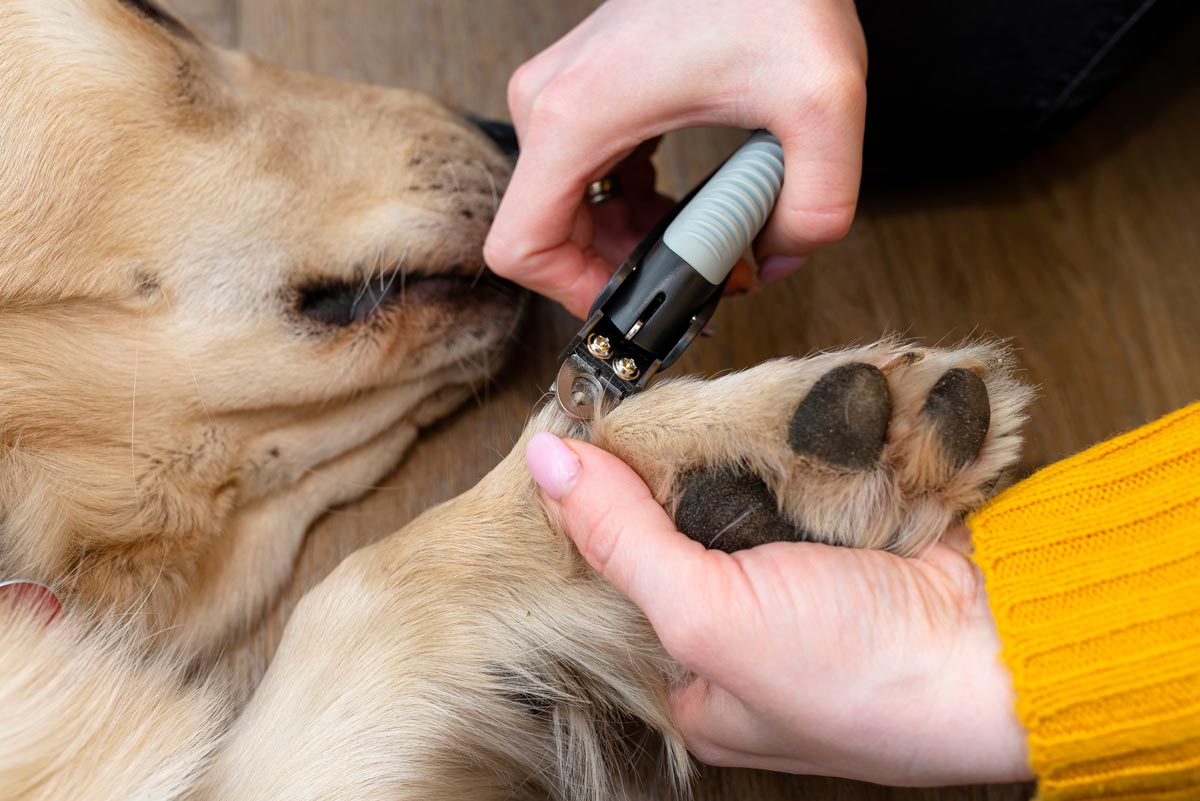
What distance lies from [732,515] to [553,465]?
156 mm

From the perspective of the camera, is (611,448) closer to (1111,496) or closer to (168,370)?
(1111,496)

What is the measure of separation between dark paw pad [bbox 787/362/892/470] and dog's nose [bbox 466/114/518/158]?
65cm

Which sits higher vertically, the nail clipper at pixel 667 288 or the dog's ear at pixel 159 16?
the nail clipper at pixel 667 288

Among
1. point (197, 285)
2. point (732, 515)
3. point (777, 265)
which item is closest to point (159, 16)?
point (197, 285)

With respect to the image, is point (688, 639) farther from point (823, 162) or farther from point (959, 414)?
point (823, 162)

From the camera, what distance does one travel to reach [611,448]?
771 mm

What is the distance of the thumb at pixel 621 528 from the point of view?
66 cm

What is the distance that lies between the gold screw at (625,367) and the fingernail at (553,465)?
0.08 meters

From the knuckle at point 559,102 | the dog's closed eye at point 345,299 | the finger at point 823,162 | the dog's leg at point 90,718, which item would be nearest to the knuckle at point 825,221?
the finger at point 823,162

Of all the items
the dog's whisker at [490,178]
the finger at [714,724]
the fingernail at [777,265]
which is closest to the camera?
the finger at [714,724]

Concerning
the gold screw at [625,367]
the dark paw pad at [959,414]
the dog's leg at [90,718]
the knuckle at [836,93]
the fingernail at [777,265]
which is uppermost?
the knuckle at [836,93]

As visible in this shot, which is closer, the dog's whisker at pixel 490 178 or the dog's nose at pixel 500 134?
the dog's whisker at pixel 490 178

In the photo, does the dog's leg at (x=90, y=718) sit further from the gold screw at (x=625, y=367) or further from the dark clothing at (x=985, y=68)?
the dark clothing at (x=985, y=68)

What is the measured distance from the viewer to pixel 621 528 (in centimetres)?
69
